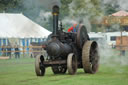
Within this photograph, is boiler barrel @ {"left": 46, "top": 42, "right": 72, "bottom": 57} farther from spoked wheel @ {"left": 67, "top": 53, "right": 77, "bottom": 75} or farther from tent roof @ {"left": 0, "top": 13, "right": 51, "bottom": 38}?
tent roof @ {"left": 0, "top": 13, "right": 51, "bottom": 38}

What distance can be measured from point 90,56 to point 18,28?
75.4ft

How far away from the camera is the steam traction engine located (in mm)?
16609

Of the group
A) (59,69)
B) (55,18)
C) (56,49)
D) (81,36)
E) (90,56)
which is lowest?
(59,69)

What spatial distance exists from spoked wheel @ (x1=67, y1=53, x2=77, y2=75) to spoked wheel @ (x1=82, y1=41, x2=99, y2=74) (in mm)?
537

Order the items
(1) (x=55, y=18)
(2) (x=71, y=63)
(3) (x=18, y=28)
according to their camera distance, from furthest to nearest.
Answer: (3) (x=18, y=28) < (1) (x=55, y=18) < (2) (x=71, y=63)

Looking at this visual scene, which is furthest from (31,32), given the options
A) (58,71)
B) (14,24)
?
(58,71)

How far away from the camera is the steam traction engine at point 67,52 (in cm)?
1661

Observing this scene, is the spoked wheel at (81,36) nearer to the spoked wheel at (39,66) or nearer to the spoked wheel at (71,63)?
the spoked wheel at (71,63)

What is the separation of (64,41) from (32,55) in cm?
2017

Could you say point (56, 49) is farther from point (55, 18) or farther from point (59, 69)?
point (59, 69)

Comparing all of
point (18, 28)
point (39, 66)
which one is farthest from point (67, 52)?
point (18, 28)

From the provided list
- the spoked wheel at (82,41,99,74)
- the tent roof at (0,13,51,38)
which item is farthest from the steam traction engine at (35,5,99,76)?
the tent roof at (0,13,51,38)

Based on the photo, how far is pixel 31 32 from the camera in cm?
4059

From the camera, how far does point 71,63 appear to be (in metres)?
16.4
